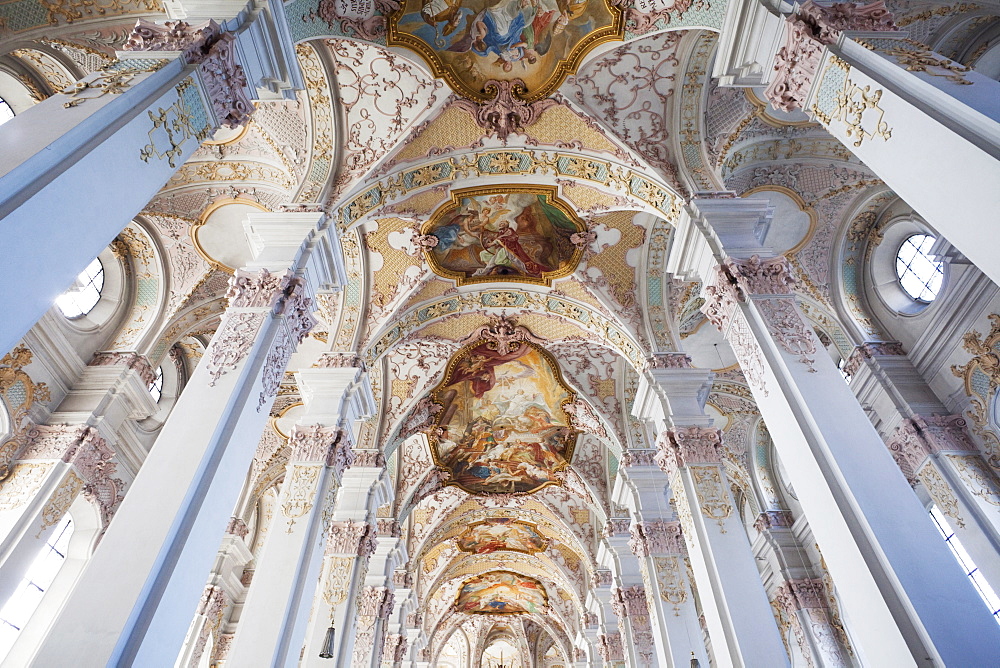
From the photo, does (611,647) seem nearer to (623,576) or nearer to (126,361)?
(623,576)

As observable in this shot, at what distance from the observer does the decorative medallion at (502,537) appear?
75.0ft

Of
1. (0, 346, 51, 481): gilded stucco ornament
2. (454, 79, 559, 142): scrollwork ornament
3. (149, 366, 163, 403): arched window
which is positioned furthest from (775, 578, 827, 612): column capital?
(0, 346, 51, 481): gilded stucco ornament

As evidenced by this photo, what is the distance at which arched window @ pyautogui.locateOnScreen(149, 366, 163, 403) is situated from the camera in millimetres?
12348

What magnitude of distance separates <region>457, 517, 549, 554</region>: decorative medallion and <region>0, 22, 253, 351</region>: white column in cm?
1952

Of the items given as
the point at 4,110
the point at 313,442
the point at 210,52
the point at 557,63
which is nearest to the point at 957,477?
the point at 557,63

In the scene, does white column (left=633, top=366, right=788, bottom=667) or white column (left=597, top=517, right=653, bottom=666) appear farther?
white column (left=597, top=517, right=653, bottom=666)

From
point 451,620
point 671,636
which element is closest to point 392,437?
point 671,636

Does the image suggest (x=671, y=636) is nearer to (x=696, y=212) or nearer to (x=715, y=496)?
(x=715, y=496)

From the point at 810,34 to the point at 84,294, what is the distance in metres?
12.0

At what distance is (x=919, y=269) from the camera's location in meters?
10.6

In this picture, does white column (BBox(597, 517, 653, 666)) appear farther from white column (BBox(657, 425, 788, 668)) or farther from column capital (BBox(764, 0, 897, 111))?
column capital (BBox(764, 0, 897, 111))

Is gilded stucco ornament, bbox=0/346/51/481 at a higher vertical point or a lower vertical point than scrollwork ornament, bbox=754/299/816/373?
higher

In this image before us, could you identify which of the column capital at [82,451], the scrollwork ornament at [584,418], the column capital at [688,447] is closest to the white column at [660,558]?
the scrollwork ornament at [584,418]

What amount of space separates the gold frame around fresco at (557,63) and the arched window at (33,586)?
9.18 m
